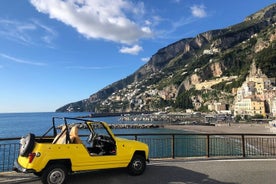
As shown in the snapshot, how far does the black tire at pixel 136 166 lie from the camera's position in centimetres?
860

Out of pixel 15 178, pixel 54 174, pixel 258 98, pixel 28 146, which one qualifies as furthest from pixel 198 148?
pixel 258 98

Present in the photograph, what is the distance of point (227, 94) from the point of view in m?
159

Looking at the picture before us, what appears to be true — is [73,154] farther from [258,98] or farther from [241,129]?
[258,98]

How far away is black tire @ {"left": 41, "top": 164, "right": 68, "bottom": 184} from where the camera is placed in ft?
22.8

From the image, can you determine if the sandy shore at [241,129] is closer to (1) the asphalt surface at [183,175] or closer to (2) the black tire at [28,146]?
(1) the asphalt surface at [183,175]

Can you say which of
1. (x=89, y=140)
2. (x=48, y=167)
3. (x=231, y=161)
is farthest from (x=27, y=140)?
(x=231, y=161)

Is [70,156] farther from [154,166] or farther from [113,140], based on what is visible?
[154,166]

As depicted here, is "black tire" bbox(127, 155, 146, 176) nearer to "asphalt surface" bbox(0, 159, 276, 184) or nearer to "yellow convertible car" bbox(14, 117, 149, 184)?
"yellow convertible car" bbox(14, 117, 149, 184)

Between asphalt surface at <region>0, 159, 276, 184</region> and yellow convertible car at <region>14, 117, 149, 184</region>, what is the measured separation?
19.0 inches

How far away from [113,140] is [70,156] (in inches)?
60.2

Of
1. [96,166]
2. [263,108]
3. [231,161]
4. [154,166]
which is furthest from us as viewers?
[263,108]

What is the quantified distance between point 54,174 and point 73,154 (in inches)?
28.5

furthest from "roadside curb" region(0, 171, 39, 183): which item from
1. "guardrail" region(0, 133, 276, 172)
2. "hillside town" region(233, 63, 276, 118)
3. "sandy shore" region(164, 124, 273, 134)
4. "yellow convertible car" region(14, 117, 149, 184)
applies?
"hillside town" region(233, 63, 276, 118)

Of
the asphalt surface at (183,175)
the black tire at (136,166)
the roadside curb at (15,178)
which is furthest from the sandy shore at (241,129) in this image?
the roadside curb at (15,178)
